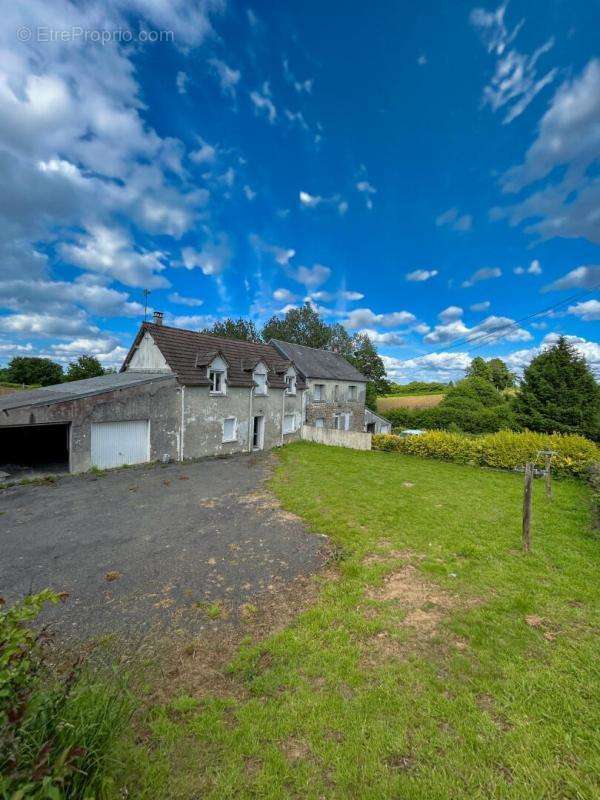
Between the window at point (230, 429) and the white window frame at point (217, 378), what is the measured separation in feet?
5.51

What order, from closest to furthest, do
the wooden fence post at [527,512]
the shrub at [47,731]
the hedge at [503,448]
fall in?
the shrub at [47,731] < the wooden fence post at [527,512] < the hedge at [503,448]

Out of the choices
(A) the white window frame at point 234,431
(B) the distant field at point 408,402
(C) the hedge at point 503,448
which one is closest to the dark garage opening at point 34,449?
(A) the white window frame at point 234,431

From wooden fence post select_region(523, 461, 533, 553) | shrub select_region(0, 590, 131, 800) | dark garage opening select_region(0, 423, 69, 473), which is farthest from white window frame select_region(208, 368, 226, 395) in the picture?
shrub select_region(0, 590, 131, 800)

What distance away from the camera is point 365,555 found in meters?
7.08

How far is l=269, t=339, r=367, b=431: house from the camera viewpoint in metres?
27.5

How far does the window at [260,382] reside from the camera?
2128cm

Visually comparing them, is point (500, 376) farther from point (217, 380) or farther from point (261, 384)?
point (217, 380)

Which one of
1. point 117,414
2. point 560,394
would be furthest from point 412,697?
point 560,394

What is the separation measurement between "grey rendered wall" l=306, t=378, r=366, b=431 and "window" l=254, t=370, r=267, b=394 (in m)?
6.13

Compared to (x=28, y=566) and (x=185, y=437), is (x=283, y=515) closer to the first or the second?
(x=28, y=566)

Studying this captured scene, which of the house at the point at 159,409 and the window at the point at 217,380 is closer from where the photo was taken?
the house at the point at 159,409

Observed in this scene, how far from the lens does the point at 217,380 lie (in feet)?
61.6

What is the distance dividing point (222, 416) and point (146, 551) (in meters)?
11.9

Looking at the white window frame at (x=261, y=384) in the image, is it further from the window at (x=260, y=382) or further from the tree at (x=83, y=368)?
the tree at (x=83, y=368)
